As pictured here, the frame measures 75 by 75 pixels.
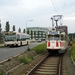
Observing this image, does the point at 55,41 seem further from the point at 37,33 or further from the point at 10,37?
the point at 37,33

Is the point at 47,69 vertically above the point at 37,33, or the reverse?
the point at 37,33

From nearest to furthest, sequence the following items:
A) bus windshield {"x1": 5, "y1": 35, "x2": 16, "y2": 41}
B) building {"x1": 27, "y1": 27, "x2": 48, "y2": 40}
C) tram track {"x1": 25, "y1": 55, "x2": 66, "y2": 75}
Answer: tram track {"x1": 25, "y1": 55, "x2": 66, "y2": 75} → bus windshield {"x1": 5, "y1": 35, "x2": 16, "y2": 41} → building {"x1": 27, "y1": 27, "x2": 48, "y2": 40}

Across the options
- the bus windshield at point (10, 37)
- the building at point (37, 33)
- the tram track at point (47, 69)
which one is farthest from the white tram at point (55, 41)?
the building at point (37, 33)

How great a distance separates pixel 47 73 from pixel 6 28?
233ft

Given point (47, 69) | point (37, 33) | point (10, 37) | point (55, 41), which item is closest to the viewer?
point (47, 69)

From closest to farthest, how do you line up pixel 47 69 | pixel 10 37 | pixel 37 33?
1. pixel 47 69
2. pixel 10 37
3. pixel 37 33

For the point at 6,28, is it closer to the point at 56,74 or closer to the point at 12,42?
the point at 12,42

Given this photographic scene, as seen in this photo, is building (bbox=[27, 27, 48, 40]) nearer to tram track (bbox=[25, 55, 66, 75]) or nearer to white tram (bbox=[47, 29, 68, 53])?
white tram (bbox=[47, 29, 68, 53])

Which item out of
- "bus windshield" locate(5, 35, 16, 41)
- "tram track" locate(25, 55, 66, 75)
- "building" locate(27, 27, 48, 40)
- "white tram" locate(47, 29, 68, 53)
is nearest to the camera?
"tram track" locate(25, 55, 66, 75)

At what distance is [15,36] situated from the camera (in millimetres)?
38375

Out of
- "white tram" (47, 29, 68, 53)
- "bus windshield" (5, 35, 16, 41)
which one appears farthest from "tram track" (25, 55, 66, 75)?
"bus windshield" (5, 35, 16, 41)

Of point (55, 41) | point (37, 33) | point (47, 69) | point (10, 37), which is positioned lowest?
point (47, 69)

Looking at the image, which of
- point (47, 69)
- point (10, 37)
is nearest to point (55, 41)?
point (47, 69)

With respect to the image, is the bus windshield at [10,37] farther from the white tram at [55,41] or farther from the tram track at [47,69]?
the tram track at [47,69]
